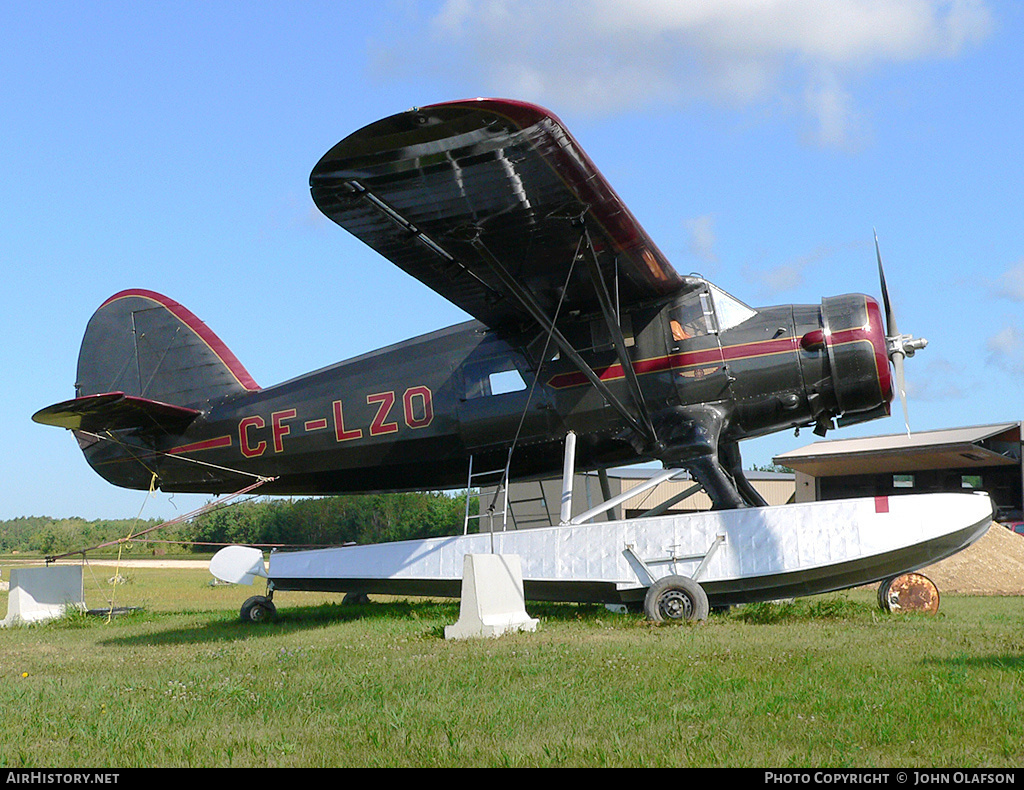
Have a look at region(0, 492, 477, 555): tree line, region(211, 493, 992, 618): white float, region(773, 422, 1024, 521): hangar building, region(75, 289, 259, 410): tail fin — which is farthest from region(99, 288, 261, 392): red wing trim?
region(0, 492, 477, 555): tree line

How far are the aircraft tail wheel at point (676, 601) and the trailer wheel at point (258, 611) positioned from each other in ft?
18.2

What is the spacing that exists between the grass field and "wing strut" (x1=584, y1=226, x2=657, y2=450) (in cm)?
270

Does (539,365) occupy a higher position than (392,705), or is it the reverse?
(539,365)

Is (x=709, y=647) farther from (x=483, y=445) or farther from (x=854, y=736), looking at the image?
(x=483, y=445)

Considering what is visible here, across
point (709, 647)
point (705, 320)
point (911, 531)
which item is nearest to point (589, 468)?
point (705, 320)

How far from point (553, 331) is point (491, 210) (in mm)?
1797

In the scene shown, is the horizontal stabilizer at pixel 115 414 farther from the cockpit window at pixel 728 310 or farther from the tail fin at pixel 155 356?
the cockpit window at pixel 728 310

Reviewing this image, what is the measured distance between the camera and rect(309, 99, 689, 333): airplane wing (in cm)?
802

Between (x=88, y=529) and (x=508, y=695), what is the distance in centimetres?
8670

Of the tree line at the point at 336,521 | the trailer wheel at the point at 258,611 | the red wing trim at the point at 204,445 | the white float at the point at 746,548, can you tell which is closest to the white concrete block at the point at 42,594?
the red wing trim at the point at 204,445

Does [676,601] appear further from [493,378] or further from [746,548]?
[493,378]

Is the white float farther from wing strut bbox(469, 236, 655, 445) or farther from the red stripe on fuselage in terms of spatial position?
the red stripe on fuselage

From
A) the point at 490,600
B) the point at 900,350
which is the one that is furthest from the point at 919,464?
the point at 490,600

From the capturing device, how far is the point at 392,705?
527 cm
